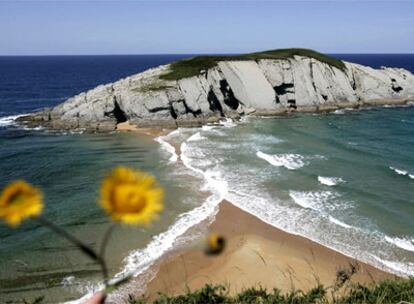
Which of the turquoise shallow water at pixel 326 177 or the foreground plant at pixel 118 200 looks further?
the turquoise shallow water at pixel 326 177

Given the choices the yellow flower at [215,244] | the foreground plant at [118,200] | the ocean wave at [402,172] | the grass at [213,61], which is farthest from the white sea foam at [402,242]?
the grass at [213,61]

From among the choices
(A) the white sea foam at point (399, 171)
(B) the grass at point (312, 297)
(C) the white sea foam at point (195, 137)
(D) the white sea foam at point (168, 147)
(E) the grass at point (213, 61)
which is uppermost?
(B) the grass at point (312, 297)

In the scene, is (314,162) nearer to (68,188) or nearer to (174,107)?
(68,188)

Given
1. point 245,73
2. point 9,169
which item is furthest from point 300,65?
point 9,169

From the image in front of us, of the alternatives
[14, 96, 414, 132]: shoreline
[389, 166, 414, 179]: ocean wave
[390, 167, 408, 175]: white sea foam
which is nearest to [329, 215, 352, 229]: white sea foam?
[389, 166, 414, 179]: ocean wave

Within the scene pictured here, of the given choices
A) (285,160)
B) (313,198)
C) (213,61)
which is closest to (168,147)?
(285,160)

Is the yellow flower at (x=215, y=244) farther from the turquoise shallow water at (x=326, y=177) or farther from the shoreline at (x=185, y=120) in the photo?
the shoreline at (x=185, y=120)

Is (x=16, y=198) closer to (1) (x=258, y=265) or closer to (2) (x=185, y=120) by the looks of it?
(1) (x=258, y=265)
